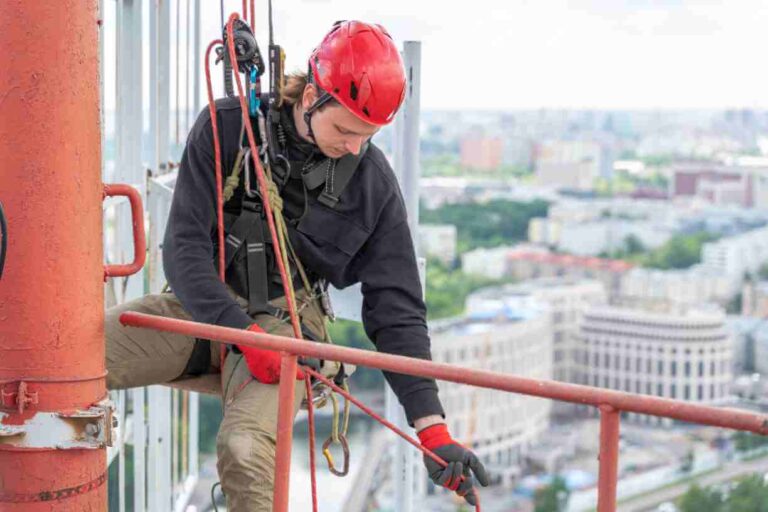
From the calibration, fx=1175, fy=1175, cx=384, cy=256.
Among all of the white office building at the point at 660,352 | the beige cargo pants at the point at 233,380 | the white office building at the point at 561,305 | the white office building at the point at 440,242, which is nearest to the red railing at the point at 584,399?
the beige cargo pants at the point at 233,380

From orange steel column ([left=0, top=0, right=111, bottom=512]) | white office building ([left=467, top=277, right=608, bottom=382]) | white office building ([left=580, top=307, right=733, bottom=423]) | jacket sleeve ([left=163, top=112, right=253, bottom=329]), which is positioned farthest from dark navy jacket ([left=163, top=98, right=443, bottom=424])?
white office building ([left=467, top=277, right=608, bottom=382])

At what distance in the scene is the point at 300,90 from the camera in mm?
3166

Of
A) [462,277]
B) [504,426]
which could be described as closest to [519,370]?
[504,426]

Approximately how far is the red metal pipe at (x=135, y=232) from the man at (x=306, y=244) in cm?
43

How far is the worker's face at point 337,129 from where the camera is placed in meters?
2.98

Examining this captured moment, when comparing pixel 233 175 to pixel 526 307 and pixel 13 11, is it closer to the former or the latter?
pixel 13 11

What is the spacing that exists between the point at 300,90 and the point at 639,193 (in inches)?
2958

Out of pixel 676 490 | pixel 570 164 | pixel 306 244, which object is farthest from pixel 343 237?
pixel 570 164

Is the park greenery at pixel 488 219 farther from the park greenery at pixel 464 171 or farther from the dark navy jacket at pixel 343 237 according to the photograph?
the dark navy jacket at pixel 343 237

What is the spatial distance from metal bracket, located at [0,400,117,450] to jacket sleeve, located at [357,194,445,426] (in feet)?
2.74

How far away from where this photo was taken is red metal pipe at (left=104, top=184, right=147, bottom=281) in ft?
8.10

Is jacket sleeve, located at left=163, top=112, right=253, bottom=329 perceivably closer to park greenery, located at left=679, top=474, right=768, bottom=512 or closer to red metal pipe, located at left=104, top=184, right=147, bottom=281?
red metal pipe, located at left=104, top=184, right=147, bottom=281

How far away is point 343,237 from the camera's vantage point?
124 inches

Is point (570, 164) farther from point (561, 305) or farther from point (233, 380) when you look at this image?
point (233, 380)
